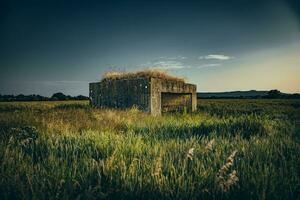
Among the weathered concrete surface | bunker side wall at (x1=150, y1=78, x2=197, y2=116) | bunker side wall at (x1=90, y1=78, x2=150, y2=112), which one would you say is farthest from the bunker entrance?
bunker side wall at (x1=90, y1=78, x2=150, y2=112)

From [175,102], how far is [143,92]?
10.1 feet

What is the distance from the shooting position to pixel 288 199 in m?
2.19

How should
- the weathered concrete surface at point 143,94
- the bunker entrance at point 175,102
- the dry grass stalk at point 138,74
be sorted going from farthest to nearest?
1. the bunker entrance at point 175,102
2. the dry grass stalk at point 138,74
3. the weathered concrete surface at point 143,94

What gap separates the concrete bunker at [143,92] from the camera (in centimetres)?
897

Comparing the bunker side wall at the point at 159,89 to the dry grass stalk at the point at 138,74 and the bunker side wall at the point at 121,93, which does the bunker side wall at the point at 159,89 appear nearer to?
the bunker side wall at the point at 121,93

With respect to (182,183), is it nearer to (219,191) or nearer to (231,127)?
(219,191)

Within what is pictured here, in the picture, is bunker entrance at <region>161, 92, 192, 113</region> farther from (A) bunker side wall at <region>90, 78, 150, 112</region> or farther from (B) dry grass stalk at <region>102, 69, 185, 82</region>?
(A) bunker side wall at <region>90, 78, 150, 112</region>

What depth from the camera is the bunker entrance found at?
11188 mm

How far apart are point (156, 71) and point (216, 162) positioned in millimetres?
7931

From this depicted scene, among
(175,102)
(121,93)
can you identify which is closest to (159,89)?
(121,93)

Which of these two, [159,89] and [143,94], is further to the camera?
[159,89]

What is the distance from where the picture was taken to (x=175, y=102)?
11.8 meters

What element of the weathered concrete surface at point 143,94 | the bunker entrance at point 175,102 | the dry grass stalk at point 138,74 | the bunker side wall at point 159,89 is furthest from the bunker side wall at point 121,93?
the bunker entrance at point 175,102

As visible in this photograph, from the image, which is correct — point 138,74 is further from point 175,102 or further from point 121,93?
point 175,102
